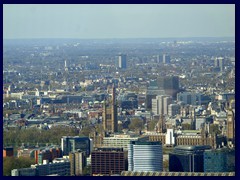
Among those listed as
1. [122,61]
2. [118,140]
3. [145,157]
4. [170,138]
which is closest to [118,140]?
[118,140]

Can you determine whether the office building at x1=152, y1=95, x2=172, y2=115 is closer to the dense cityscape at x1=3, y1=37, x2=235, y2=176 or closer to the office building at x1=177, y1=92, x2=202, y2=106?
the dense cityscape at x1=3, y1=37, x2=235, y2=176

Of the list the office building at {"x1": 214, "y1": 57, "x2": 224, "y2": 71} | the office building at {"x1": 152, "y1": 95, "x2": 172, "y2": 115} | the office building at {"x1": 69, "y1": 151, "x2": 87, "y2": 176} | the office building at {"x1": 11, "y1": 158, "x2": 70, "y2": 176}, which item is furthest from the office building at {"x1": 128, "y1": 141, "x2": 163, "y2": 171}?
the office building at {"x1": 214, "y1": 57, "x2": 224, "y2": 71}

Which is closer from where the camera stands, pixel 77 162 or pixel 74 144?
pixel 77 162

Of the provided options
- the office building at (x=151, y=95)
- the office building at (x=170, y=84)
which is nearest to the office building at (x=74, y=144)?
the office building at (x=151, y=95)

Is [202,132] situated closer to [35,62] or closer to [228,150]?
[228,150]

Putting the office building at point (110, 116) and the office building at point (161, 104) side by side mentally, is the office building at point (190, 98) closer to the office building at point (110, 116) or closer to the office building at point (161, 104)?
the office building at point (161, 104)

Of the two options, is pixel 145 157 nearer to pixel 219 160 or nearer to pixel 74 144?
pixel 219 160

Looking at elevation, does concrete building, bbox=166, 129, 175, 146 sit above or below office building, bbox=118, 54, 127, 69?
below
